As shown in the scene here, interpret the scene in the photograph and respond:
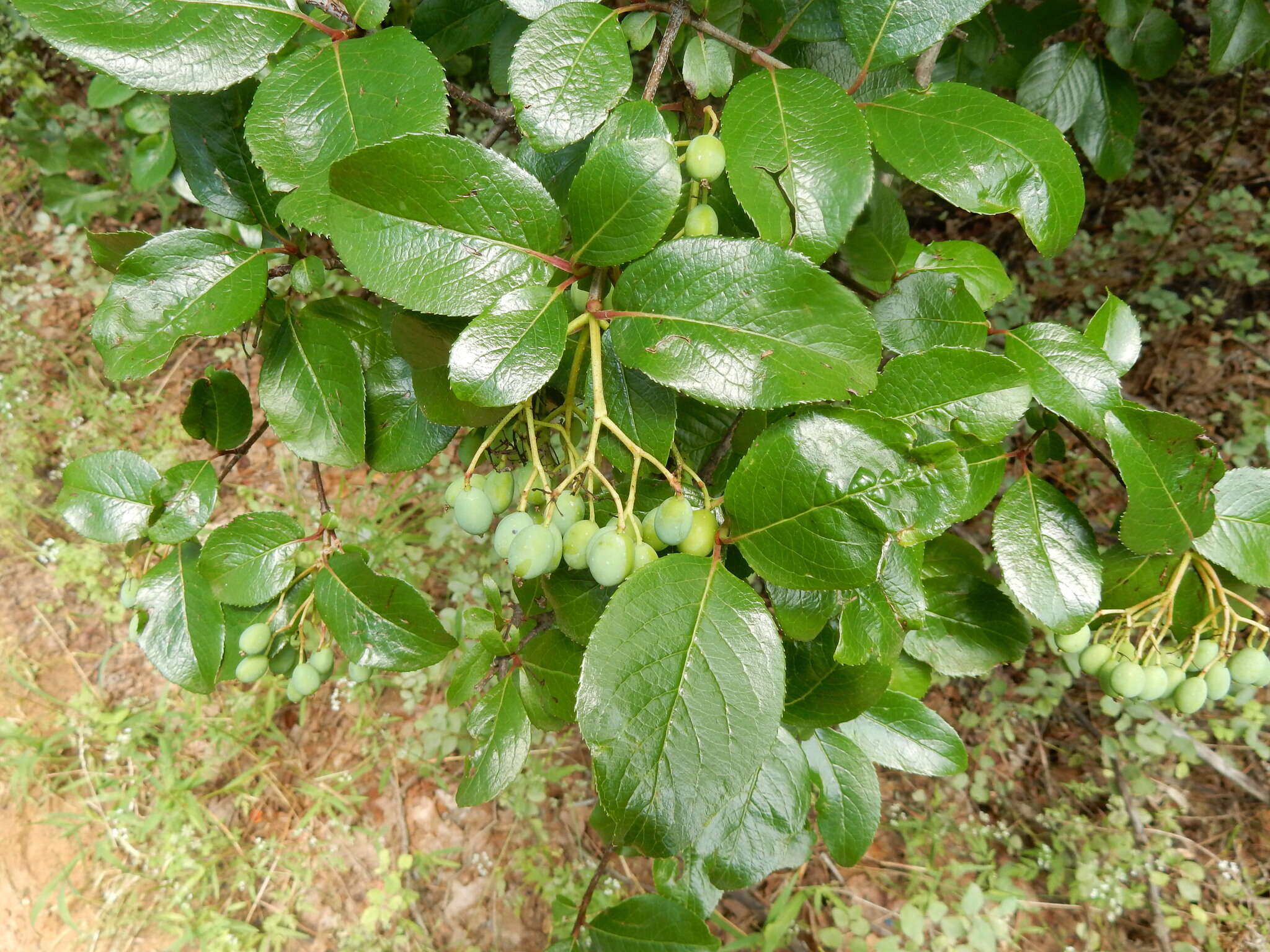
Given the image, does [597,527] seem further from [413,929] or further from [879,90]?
[413,929]

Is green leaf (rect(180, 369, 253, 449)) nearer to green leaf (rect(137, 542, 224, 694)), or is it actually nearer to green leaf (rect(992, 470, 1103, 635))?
green leaf (rect(137, 542, 224, 694))

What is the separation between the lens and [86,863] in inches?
104

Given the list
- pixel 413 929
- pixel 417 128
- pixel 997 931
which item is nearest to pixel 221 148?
pixel 417 128

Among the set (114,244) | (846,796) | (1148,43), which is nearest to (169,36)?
(114,244)

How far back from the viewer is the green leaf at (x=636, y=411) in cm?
68

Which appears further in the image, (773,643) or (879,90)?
(879,90)

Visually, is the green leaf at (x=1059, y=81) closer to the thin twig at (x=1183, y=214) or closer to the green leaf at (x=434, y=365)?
the thin twig at (x=1183, y=214)

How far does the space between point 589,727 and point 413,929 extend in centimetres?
223

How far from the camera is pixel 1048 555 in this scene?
822mm

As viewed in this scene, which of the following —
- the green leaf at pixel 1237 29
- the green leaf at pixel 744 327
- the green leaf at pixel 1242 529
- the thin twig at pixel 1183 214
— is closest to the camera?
the green leaf at pixel 744 327

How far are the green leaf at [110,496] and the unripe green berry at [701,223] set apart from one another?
34.2 inches

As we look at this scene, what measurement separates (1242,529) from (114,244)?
1.29 metres

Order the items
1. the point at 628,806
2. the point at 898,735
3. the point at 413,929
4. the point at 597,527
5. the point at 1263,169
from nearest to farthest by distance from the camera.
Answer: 1. the point at 628,806
2. the point at 597,527
3. the point at 898,735
4. the point at 413,929
5. the point at 1263,169

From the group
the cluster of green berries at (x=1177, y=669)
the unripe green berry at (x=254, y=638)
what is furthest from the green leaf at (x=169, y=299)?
the cluster of green berries at (x=1177, y=669)
